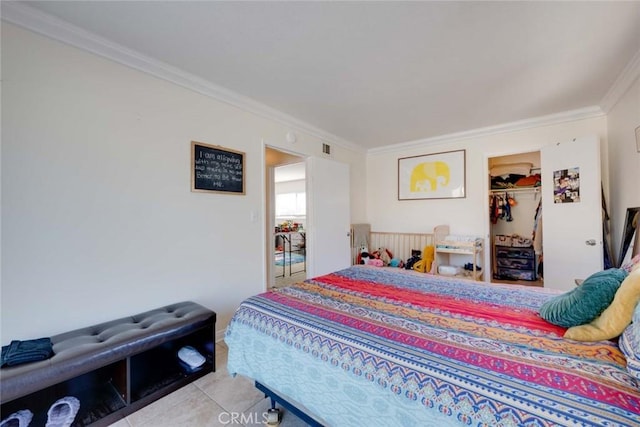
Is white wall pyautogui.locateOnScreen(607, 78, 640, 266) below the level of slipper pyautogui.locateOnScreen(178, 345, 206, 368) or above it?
above

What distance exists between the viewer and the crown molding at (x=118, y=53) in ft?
4.92

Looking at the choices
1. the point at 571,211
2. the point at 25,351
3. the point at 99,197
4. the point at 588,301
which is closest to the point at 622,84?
the point at 571,211

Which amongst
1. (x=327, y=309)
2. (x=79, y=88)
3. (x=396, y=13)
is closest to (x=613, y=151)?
(x=396, y=13)

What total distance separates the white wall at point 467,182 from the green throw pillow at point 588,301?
2.73m

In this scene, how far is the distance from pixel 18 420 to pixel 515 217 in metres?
6.16

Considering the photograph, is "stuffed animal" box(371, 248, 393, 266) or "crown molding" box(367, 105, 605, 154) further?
"stuffed animal" box(371, 248, 393, 266)

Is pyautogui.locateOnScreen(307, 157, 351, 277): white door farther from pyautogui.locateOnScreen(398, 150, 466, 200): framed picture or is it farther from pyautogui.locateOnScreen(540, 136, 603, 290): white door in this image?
pyautogui.locateOnScreen(540, 136, 603, 290): white door

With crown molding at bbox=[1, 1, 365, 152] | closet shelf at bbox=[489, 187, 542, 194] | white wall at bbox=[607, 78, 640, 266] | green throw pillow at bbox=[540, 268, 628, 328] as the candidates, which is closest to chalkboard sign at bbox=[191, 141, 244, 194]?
crown molding at bbox=[1, 1, 365, 152]

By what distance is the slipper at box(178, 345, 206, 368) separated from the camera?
6.12ft

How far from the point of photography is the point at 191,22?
64.0 inches

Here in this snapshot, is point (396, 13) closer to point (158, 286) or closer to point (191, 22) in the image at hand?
point (191, 22)

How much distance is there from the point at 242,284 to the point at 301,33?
2.30m

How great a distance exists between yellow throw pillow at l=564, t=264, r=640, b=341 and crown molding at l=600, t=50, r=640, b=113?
2.13 m

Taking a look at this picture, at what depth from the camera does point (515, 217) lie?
460cm
